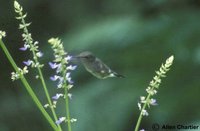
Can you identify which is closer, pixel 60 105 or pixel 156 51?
pixel 156 51

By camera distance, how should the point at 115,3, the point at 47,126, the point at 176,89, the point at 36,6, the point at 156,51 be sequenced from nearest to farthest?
the point at 176,89 → the point at 156,51 → the point at 47,126 → the point at 115,3 → the point at 36,6

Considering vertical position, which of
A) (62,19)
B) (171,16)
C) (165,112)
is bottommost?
(165,112)

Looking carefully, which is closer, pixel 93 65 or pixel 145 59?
pixel 93 65

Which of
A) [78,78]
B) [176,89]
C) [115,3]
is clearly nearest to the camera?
[176,89]

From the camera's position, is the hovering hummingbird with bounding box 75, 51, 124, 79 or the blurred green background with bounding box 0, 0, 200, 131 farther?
the blurred green background with bounding box 0, 0, 200, 131

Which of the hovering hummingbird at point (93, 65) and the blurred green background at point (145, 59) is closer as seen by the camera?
the hovering hummingbird at point (93, 65)

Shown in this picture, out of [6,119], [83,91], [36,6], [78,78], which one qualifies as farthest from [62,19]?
[83,91]

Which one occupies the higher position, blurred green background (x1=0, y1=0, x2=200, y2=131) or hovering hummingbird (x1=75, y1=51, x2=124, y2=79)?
blurred green background (x1=0, y1=0, x2=200, y2=131)

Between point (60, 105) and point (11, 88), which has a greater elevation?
point (11, 88)

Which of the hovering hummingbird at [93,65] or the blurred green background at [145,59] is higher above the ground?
the blurred green background at [145,59]

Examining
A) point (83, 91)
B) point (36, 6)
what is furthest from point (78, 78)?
point (36, 6)

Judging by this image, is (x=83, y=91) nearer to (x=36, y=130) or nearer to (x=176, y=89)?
(x=176, y=89)
